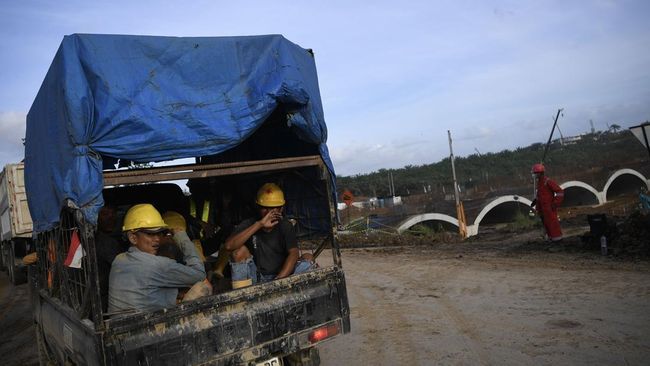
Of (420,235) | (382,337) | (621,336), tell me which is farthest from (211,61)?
(420,235)

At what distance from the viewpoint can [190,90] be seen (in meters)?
3.77

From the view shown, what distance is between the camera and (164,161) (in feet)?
12.0

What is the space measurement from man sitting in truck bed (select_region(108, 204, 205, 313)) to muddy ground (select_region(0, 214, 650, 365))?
240 centimetres

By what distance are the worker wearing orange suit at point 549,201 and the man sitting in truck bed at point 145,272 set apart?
855cm

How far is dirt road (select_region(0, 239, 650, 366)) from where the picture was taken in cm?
488

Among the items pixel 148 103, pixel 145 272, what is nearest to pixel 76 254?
pixel 145 272

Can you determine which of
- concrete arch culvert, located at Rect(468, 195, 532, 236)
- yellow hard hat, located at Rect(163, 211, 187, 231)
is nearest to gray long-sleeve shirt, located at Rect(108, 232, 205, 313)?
yellow hard hat, located at Rect(163, 211, 187, 231)

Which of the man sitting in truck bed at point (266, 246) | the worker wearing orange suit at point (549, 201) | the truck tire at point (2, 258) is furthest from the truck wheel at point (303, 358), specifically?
the truck tire at point (2, 258)

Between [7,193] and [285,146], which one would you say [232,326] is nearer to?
[285,146]

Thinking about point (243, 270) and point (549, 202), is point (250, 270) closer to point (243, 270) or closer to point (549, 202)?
point (243, 270)

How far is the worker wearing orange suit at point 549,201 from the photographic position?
1016 centimetres

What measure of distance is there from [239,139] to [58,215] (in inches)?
56.4

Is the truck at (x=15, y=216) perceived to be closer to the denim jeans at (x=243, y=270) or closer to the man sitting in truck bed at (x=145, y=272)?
the denim jeans at (x=243, y=270)

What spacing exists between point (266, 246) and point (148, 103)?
1.71 meters
